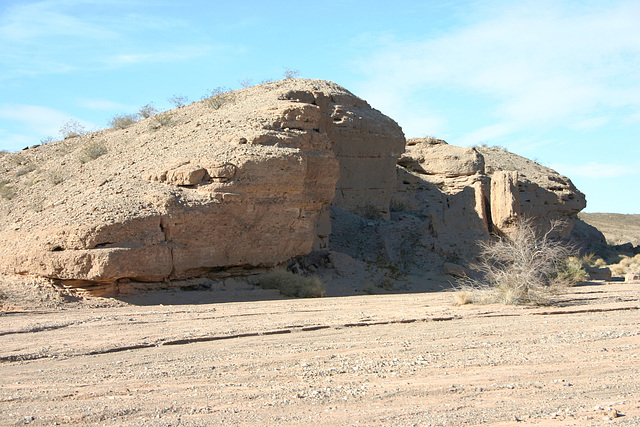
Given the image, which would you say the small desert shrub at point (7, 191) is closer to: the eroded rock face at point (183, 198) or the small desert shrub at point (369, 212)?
the eroded rock face at point (183, 198)

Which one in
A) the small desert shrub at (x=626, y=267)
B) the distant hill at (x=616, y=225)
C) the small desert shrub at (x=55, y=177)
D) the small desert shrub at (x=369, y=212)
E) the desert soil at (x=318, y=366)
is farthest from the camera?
the distant hill at (x=616, y=225)

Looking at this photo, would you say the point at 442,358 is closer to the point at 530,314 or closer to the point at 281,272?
the point at 530,314

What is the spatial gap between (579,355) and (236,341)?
15.2 ft

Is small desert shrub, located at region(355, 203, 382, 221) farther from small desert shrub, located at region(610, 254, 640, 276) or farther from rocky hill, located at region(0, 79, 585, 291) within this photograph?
small desert shrub, located at region(610, 254, 640, 276)

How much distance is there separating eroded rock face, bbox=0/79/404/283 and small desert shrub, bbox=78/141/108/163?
0.14m

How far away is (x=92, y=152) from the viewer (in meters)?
19.4

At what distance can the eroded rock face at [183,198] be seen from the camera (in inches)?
512

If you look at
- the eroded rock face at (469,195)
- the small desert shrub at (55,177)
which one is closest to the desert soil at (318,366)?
Answer: the small desert shrub at (55,177)

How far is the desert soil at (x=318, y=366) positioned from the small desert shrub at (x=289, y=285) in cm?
270

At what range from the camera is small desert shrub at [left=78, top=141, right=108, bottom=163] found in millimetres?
19266

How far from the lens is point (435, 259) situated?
20.6 meters

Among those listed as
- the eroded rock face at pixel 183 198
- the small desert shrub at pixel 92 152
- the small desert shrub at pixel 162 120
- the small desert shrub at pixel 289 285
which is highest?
the small desert shrub at pixel 162 120

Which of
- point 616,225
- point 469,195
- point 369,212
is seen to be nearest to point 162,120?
point 369,212

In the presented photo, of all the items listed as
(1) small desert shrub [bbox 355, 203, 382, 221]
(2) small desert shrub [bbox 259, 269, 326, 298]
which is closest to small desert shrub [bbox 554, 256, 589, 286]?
(1) small desert shrub [bbox 355, 203, 382, 221]
